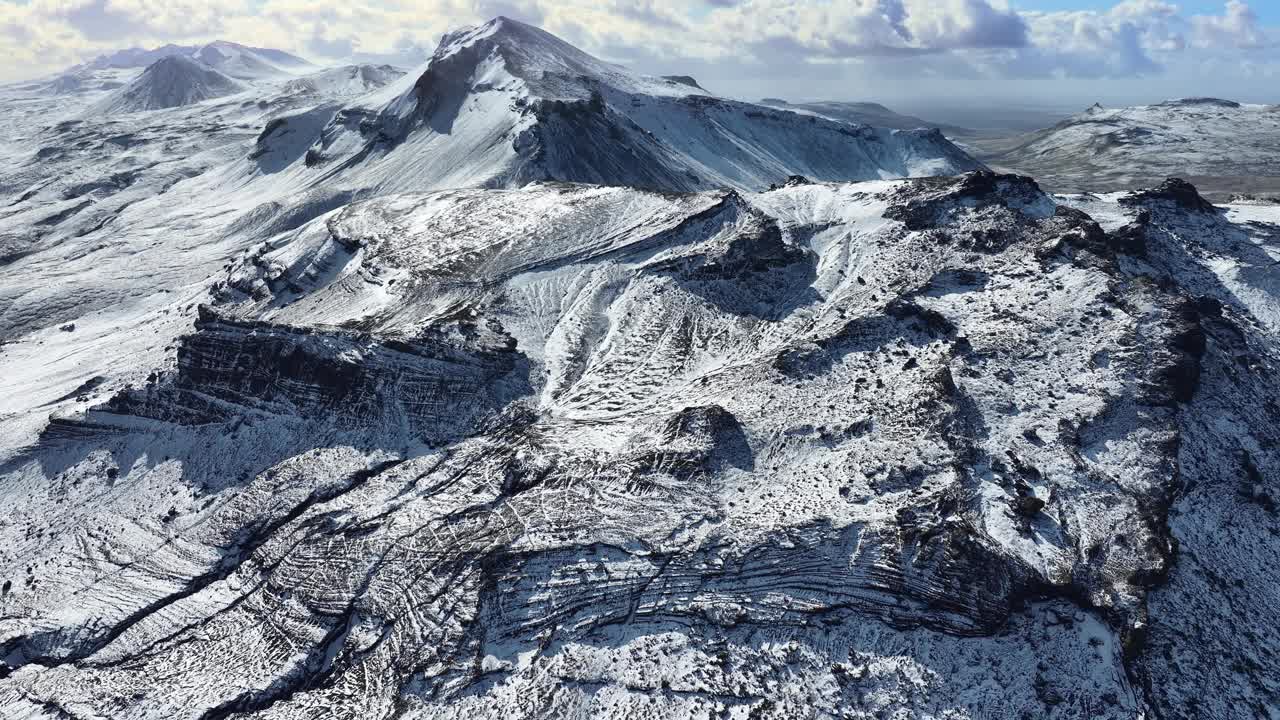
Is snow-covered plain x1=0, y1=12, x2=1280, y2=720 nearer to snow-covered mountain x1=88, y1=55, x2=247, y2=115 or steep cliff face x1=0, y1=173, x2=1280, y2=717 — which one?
steep cliff face x1=0, y1=173, x2=1280, y2=717

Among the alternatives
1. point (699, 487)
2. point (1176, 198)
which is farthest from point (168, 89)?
point (1176, 198)

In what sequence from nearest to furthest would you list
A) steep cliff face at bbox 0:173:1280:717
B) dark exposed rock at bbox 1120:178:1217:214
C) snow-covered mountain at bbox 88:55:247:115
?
steep cliff face at bbox 0:173:1280:717 → dark exposed rock at bbox 1120:178:1217:214 → snow-covered mountain at bbox 88:55:247:115

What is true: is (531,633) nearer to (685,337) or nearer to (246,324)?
(685,337)

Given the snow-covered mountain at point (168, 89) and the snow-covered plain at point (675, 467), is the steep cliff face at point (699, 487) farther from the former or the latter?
the snow-covered mountain at point (168, 89)

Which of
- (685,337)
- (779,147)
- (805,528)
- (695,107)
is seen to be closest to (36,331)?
(685,337)

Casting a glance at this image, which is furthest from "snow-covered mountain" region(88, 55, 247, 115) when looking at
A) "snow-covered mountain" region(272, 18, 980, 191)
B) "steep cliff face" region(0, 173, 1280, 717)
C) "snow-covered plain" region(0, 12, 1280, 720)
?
"steep cliff face" region(0, 173, 1280, 717)

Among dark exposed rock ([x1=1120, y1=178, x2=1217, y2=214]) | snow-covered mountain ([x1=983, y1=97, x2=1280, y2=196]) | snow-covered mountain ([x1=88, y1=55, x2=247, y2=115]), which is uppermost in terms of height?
snow-covered mountain ([x1=88, y1=55, x2=247, y2=115])
